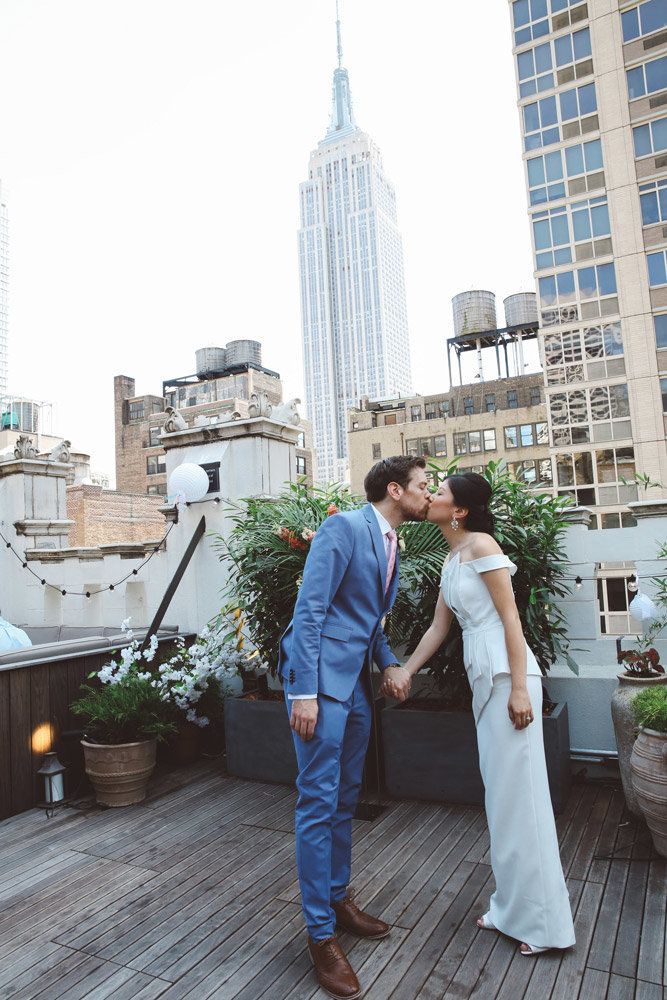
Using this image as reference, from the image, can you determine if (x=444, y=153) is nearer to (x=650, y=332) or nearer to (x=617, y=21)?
(x=617, y=21)

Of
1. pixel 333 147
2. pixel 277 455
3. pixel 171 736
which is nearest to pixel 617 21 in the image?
pixel 277 455

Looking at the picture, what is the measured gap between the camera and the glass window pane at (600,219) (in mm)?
36094

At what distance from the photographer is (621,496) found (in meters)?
37.1

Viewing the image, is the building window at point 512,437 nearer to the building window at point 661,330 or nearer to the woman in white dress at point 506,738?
the building window at point 661,330

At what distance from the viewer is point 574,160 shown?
37.0m

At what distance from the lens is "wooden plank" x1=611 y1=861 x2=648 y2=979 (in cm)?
244

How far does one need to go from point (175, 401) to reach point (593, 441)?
165 ft

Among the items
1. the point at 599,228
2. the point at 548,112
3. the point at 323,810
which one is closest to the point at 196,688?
the point at 323,810

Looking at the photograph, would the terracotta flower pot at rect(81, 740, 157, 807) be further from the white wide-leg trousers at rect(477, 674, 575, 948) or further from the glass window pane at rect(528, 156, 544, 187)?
the glass window pane at rect(528, 156, 544, 187)

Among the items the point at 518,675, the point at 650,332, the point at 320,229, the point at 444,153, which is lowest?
the point at 518,675

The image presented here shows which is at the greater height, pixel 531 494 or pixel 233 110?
pixel 233 110

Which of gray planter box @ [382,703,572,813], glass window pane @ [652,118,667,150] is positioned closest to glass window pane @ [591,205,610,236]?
glass window pane @ [652,118,667,150]

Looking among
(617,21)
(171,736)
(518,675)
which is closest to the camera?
(518,675)

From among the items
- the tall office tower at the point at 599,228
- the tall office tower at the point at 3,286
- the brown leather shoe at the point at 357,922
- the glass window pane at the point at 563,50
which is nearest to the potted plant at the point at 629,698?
the brown leather shoe at the point at 357,922
